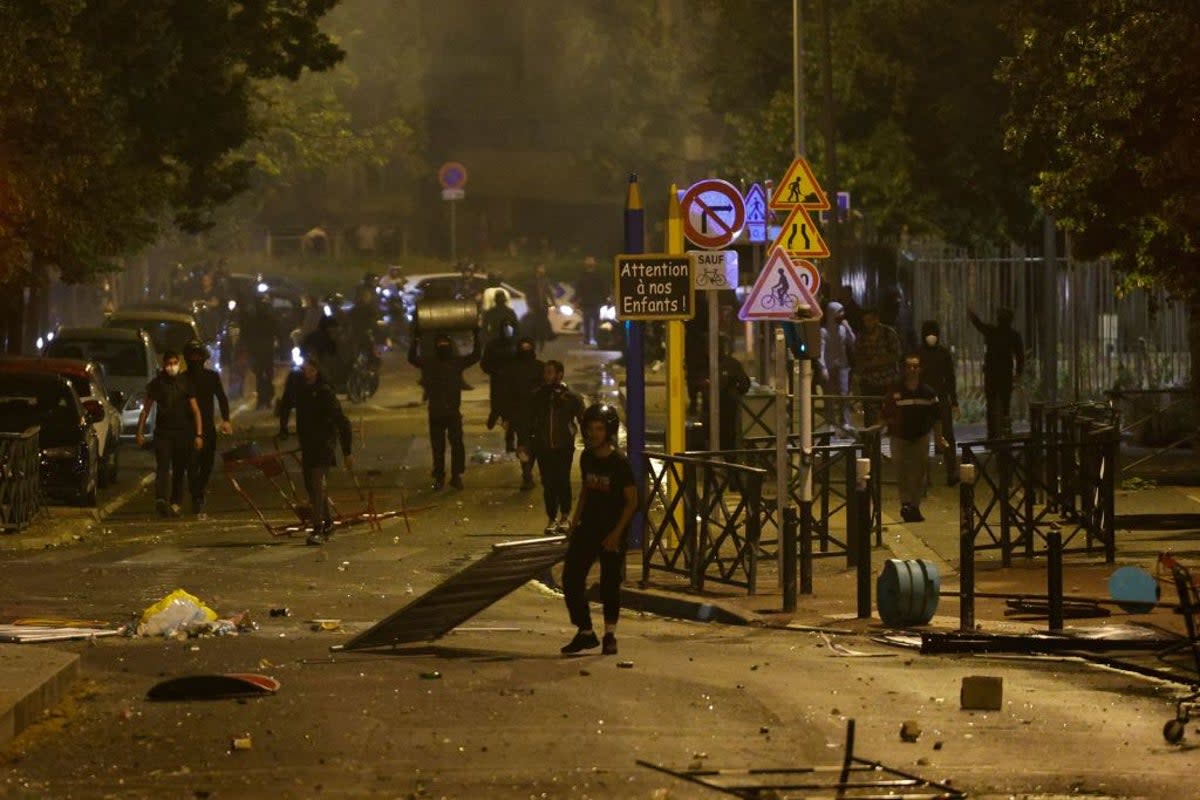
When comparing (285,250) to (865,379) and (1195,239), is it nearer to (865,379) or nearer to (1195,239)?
(865,379)

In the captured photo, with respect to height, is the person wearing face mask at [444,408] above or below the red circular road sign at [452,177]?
below

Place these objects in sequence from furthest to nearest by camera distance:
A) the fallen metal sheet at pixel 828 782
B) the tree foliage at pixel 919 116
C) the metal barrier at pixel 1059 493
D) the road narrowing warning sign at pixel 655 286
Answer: the tree foliage at pixel 919 116, the road narrowing warning sign at pixel 655 286, the metal barrier at pixel 1059 493, the fallen metal sheet at pixel 828 782

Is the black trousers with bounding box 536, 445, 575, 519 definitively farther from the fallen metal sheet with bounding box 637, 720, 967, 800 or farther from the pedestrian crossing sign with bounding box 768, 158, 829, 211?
the fallen metal sheet with bounding box 637, 720, 967, 800

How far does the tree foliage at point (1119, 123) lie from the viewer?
792 inches

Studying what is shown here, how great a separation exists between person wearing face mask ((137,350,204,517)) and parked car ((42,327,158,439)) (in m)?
7.45

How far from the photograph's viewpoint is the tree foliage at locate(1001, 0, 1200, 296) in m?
20.1

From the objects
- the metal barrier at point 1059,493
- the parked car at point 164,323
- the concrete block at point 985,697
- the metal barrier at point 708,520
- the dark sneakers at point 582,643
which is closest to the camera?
the concrete block at point 985,697

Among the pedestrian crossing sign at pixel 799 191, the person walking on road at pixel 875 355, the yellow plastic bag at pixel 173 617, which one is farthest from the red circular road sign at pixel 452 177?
the yellow plastic bag at pixel 173 617

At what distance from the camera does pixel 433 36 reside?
3543 inches

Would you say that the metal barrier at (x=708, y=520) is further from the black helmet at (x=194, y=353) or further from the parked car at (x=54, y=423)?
the parked car at (x=54, y=423)

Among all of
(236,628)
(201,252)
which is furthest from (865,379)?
(201,252)

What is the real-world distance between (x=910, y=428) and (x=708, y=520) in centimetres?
495

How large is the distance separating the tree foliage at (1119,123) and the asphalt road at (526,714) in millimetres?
7020

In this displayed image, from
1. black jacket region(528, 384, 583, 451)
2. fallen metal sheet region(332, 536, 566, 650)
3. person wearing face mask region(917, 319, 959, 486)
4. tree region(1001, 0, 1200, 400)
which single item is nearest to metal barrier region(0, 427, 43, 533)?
black jacket region(528, 384, 583, 451)
